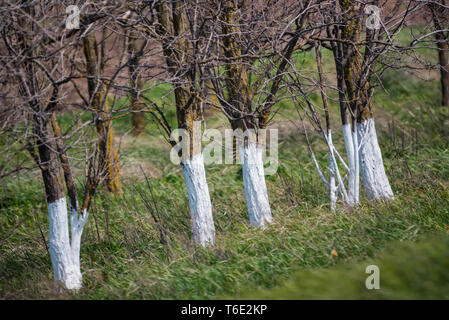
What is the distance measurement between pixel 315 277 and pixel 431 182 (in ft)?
8.98

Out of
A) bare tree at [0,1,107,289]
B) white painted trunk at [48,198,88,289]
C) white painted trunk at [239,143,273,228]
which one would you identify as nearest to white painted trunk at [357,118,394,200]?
white painted trunk at [239,143,273,228]

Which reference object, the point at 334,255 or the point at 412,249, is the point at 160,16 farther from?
the point at 412,249

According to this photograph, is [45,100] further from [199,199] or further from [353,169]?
[353,169]

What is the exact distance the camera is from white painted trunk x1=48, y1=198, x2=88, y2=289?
17.8 ft

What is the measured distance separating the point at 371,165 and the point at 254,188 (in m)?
1.78

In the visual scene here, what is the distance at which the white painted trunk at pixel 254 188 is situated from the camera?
650 cm

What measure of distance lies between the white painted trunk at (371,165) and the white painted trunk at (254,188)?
59.6 inches

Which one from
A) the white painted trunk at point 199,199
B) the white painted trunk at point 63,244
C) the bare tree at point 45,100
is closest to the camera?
the bare tree at point 45,100

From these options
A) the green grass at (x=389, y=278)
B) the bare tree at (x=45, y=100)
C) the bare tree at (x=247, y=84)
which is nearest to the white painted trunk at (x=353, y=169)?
the bare tree at (x=247, y=84)

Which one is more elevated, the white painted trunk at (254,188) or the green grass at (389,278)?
the white painted trunk at (254,188)

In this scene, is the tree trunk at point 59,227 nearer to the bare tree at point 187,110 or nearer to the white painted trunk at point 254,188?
the bare tree at point 187,110
